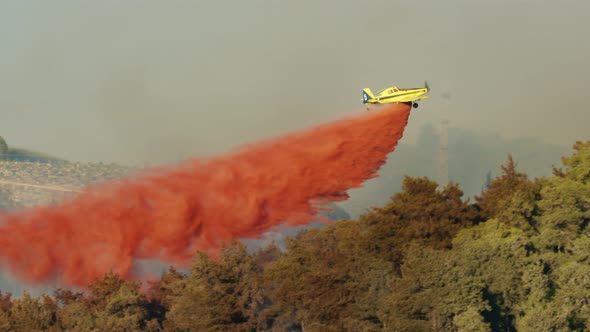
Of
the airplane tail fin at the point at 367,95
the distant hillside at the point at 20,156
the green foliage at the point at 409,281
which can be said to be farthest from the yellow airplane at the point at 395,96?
the distant hillside at the point at 20,156

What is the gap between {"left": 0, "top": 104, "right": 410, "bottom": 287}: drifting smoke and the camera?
75938 mm

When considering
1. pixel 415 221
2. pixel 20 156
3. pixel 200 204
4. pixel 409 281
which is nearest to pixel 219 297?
pixel 200 204

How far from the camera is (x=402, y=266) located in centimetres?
8062

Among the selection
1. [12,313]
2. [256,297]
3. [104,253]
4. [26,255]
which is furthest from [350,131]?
[12,313]

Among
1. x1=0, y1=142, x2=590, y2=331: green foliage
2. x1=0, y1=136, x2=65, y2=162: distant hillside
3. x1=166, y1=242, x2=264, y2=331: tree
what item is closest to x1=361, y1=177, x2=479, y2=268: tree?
x1=0, y1=142, x2=590, y2=331: green foliage

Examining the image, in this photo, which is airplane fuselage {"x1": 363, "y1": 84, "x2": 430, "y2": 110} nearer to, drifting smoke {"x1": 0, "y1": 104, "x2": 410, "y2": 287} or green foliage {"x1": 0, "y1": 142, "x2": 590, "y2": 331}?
drifting smoke {"x1": 0, "y1": 104, "x2": 410, "y2": 287}

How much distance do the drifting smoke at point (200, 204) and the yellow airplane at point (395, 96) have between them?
0.65m

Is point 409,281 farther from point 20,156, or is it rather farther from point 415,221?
point 20,156

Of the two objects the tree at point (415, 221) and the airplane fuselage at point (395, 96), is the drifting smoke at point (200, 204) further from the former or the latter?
the tree at point (415, 221)

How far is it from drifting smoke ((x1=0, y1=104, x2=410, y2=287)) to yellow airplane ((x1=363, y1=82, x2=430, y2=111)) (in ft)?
2.14

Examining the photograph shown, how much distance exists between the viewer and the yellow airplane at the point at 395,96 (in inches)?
2886

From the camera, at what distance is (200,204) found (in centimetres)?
7988

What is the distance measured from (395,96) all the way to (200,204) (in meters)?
17.0

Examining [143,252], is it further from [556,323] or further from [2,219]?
[556,323]
